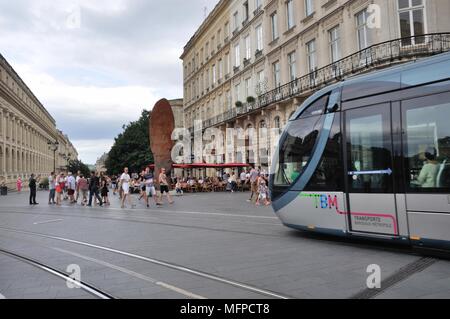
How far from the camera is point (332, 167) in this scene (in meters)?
7.54

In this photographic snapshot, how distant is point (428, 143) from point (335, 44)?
21021 mm

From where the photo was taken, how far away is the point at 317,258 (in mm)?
6453

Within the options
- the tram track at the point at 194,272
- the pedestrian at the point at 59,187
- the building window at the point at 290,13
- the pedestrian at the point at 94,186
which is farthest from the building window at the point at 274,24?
the tram track at the point at 194,272

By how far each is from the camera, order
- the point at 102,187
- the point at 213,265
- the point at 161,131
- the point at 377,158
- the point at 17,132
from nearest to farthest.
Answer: the point at 213,265 < the point at 377,158 < the point at 102,187 < the point at 161,131 < the point at 17,132

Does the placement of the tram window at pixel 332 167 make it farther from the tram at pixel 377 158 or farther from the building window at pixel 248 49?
the building window at pixel 248 49

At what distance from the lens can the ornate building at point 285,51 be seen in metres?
20.1

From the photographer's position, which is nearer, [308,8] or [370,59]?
[370,59]

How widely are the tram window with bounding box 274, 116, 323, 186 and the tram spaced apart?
2 cm

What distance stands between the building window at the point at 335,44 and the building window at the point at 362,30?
194 cm

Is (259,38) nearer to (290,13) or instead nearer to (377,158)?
(290,13)

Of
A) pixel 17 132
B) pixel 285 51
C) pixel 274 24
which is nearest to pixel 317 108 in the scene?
pixel 285 51

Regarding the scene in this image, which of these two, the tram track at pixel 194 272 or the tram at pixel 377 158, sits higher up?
the tram at pixel 377 158

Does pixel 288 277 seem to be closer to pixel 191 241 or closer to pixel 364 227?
pixel 364 227
